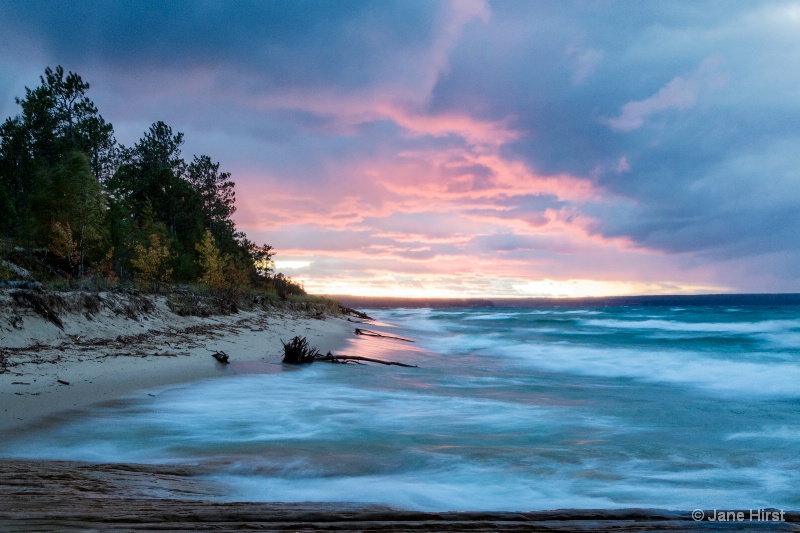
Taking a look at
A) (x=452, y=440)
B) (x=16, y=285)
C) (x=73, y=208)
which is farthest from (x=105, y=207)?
(x=452, y=440)

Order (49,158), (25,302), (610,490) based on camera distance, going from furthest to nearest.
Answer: (49,158), (25,302), (610,490)

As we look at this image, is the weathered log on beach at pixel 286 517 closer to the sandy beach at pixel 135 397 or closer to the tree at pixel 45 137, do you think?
the sandy beach at pixel 135 397

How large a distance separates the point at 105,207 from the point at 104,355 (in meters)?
17.1

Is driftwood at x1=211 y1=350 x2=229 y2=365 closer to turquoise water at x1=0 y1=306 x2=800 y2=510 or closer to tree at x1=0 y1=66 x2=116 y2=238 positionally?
turquoise water at x1=0 y1=306 x2=800 y2=510

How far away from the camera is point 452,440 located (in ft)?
22.1

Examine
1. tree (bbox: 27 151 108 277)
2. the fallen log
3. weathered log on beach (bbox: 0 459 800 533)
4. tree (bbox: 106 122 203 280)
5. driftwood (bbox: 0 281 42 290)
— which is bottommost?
weathered log on beach (bbox: 0 459 800 533)

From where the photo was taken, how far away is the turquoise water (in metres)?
5.06

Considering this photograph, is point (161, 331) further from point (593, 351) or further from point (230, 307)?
point (593, 351)

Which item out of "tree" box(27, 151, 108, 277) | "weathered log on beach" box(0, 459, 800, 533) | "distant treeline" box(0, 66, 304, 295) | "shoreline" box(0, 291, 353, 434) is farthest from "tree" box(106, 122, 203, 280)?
"weathered log on beach" box(0, 459, 800, 533)

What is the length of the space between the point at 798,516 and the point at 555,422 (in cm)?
538

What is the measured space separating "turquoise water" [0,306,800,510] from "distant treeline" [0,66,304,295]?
480 inches

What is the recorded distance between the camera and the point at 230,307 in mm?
19609

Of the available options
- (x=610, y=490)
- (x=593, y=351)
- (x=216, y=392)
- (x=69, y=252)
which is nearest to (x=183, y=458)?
(x=216, y=392)

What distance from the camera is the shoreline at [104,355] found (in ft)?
22.6
